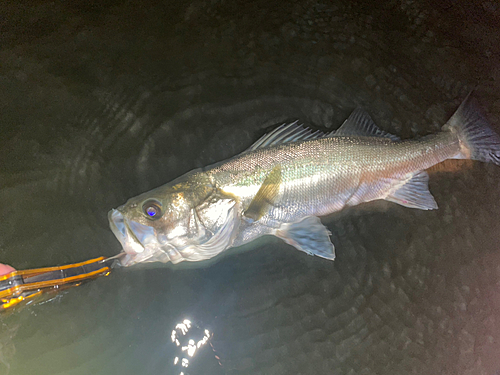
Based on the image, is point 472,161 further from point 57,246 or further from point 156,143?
point 57,246

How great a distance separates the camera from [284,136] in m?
1.74

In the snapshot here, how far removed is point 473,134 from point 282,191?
1.42m

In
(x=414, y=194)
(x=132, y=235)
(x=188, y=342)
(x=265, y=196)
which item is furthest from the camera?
(x=414, y=194)

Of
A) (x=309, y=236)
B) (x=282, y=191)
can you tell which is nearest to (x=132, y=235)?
(x=282, y=191)

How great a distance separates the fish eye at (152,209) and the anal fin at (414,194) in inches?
56.8

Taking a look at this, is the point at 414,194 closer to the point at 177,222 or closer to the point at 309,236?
the point at 309,236

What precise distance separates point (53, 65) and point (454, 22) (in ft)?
9.85

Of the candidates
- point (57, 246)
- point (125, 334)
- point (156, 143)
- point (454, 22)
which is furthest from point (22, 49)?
point (454, 22)

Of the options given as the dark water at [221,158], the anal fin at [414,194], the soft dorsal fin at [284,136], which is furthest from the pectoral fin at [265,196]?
the anal fin at [414,194]

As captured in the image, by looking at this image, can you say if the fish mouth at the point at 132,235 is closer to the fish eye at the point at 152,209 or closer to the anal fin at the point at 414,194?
the fish eye at the point at 152,209

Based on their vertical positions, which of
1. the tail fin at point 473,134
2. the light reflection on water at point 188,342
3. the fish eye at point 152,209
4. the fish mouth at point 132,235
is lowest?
the light reflection on water at point 188,342

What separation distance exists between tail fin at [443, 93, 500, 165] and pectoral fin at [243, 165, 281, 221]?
126 centimetres

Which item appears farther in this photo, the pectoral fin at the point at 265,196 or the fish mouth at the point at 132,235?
the pectoral fin at the point at 265,196

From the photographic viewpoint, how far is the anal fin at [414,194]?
73.0 inches
